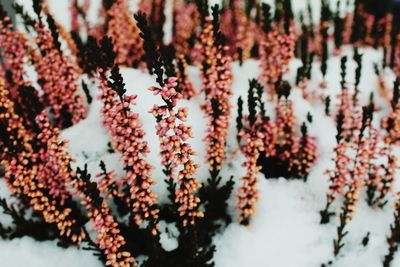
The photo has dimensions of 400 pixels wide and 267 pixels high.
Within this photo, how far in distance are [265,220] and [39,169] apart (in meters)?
3.11

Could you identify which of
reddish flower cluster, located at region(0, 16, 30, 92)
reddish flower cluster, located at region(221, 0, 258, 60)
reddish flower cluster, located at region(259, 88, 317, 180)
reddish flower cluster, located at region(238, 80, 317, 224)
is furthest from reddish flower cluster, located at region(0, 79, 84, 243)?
reddish flower cluster, located at region(221, 0, 258, 60)

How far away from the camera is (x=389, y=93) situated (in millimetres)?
7047

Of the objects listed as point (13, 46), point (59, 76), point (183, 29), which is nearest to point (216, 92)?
point (59, 76)

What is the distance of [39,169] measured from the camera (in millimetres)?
4523

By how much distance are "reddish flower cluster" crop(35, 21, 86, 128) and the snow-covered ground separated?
349 millimetres

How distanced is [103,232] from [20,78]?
9.62 ft

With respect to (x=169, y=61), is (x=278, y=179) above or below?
below

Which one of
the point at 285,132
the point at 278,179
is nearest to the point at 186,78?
the point at 285,132

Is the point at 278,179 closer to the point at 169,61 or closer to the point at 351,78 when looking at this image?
the point at 169,61

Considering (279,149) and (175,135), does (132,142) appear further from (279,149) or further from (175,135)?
(279,149)

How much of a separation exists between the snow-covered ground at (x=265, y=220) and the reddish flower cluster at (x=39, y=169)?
74cm

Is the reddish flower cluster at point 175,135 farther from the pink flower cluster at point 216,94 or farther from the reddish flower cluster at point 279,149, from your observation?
the reddish flower cluster at point 279,149

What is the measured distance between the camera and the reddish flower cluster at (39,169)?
4.03 m

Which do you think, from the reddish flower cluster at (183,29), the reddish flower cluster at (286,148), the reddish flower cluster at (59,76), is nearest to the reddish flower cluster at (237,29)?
the reddish flower cluster at (183,29)
